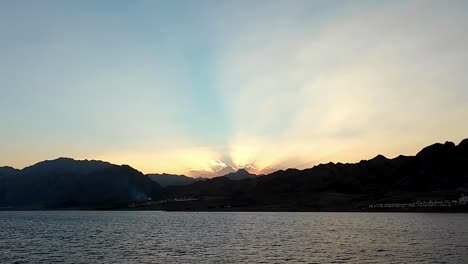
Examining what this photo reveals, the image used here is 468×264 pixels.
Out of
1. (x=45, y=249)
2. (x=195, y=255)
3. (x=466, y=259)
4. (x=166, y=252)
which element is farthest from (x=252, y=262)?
(x=45, y=249)

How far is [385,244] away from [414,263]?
27.2 metres

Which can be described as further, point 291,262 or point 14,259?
point 14,259

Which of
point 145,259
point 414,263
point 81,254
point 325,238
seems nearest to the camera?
point 414,263

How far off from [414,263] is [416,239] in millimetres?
39657

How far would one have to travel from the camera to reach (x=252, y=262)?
238ft

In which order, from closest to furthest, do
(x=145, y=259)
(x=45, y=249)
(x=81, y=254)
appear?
1. (x=145, y=259)
2. (x=81, y=254)
3. (x=45, y=249)

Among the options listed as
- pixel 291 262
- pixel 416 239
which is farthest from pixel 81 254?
pixel 416 239

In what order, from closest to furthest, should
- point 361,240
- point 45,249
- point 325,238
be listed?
point 45,249 < point 361,240 < point 325,238

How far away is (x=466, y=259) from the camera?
7131 cm

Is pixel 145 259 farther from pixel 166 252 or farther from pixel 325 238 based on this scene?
pixel 325 238

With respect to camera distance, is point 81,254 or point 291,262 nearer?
point 291,262

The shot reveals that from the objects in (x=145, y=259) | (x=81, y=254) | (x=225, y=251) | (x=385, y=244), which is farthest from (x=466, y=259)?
(x=81, y=254)

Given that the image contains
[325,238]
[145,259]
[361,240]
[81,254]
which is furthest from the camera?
[325,238]

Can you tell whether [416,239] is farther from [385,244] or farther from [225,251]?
[225,251]
